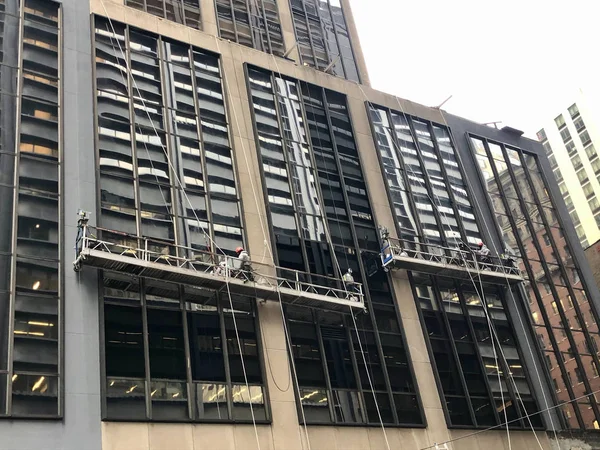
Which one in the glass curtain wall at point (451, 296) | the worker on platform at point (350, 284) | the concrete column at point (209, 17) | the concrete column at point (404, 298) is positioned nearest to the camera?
the concrete column at point (404, 298)

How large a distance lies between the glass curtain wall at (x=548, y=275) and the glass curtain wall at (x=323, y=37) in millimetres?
10082

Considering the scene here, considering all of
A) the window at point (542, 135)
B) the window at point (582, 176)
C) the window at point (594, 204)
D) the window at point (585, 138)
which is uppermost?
the window at point (542, 135)

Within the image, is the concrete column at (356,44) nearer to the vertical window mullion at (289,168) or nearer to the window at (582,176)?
the vertical window mullion at (289,168)

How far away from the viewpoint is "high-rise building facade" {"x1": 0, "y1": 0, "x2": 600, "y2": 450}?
2347 centimetres

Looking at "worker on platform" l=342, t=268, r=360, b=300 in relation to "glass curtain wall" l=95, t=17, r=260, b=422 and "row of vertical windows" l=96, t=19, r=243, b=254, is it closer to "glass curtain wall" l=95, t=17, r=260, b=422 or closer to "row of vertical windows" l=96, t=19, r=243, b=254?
"glass curtain wall" l=95, t=17, r=260, b=422

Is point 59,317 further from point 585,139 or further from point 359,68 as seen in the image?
point 585,139

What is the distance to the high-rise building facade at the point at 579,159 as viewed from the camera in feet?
331

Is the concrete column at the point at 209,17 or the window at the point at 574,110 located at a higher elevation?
the window at the point at 574,110

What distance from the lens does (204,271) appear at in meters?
26.6

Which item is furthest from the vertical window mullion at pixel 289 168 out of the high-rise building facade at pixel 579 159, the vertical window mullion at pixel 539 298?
the high-rise building facade at pixel 579 159

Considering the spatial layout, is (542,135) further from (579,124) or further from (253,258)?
(253,258)

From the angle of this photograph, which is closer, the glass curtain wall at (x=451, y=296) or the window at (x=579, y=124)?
the glass curtain wall at (x=451, y=296)

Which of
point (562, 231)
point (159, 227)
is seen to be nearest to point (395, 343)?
point (159, 227)

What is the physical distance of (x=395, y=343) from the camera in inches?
1230
